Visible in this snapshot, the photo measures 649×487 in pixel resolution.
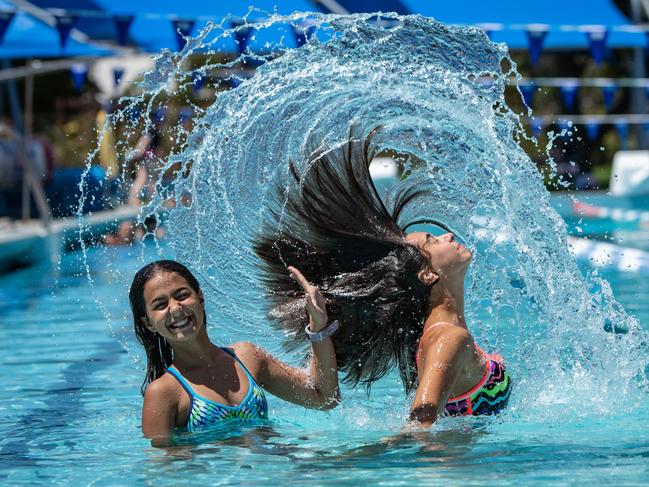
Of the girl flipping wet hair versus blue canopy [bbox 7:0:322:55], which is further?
blue canopy [bbox 7:0:322:55]

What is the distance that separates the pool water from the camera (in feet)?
12.3

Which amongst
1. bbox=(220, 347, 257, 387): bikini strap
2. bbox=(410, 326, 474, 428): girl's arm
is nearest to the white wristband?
bbox=(220, 347, 257, 387): bikini strap

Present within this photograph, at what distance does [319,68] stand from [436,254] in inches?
51.0

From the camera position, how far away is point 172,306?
3869 mm

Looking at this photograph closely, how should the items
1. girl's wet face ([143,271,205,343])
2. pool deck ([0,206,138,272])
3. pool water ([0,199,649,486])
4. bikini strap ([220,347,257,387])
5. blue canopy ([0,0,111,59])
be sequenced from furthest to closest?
blue canopy ([0,0,111,59]), pool deck ([0,206,138,272]), bikini strap ([220,347,257,387]), girl's wet face ([143,271,205,343]), pool water ([0,199,649,486])

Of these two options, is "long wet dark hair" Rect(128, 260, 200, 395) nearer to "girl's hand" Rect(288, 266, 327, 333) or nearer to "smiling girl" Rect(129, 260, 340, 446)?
"smiling girl" Rect(129, 260, 340, 446)

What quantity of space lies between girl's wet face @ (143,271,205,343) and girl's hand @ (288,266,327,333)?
1.23 feet

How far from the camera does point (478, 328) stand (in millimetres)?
6098

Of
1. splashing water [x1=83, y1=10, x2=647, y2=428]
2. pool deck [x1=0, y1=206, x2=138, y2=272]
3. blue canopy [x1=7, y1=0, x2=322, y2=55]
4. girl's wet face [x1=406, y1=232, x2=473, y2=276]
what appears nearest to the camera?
girl's wet face [x1=406, y1=232, x2=473, y2=276]

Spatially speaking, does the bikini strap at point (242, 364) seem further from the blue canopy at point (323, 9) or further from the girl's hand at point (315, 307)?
the blue canopy at point (323, 9)

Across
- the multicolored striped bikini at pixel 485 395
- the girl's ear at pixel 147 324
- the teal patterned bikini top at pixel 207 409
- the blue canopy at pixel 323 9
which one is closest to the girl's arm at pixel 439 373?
the multicolored striped bikini at pixel 485 395

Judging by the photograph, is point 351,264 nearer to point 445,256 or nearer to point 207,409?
point 445,256

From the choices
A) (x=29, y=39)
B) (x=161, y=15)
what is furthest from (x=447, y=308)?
(x=29, y=39)

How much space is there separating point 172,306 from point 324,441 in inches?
32.6
